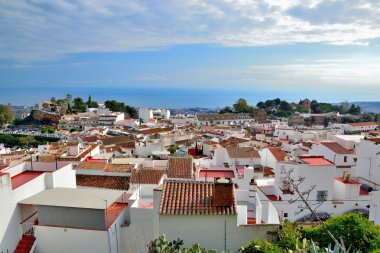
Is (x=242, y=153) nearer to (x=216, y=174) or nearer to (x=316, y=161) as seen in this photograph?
(x=216, y=174)

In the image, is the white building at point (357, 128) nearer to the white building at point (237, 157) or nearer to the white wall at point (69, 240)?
the white building at point (237, 157)

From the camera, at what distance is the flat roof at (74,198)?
35.0 ft

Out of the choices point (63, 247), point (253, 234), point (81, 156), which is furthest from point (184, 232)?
point (81, 156)

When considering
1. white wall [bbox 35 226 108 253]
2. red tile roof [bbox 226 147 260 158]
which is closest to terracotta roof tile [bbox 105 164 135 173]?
white wall [bbox 35 226 108 253]

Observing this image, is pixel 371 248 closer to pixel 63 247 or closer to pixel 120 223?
pixel 120 223

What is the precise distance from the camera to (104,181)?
18641 millimetres

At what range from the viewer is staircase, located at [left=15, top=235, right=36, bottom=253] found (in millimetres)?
10858

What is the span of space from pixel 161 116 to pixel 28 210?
80094 millimetres

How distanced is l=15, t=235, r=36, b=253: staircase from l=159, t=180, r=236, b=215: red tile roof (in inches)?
222

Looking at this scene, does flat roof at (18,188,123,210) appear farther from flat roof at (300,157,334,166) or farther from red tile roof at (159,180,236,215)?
flat roof at (300,157,334,166)

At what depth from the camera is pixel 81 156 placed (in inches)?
932

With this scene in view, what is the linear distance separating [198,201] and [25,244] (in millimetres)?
6810

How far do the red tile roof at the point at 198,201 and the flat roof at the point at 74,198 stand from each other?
2.74 metres

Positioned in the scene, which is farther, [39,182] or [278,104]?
[278,104]
